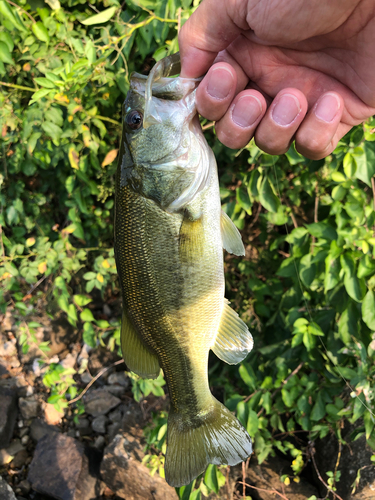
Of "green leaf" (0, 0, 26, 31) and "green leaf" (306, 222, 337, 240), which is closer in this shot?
"green leaf" (0, 0, 26, 31)

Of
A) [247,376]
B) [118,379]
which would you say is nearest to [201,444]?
[247,376]

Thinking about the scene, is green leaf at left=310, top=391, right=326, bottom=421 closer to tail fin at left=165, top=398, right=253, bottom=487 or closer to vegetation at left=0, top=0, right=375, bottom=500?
vegetation at left=0, top=0, right=375, bottom=500

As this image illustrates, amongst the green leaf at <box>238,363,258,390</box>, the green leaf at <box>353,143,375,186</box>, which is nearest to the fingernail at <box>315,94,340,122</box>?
the green leaf at <box>353,143,375,186</box>

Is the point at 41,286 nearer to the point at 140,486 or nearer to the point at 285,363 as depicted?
the point at 140,486

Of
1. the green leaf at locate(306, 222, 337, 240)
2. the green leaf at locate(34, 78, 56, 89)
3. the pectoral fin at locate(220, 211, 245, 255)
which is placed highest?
the green leaf at locate(34, 78, 56, 89)

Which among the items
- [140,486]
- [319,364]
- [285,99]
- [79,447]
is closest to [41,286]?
[79,447]

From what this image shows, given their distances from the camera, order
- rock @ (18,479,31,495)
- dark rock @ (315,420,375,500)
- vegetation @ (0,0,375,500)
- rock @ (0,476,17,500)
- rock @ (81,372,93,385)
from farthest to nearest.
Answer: rock @ (81,372,93,385) → rock @ (18,479,31,495) → rock @ (0,476,17,500) → dark rock @ (315,420,375,500) → vegetation @ (0,0,375,500)
